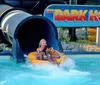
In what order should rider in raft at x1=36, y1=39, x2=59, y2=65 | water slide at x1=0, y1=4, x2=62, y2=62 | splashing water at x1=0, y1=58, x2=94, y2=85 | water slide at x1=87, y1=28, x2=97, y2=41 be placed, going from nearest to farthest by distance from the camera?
splashing water at x1=0, y1=58, x2=94, y2=85 < rider in raft at x1=36, y1=39, x2=59, y2=65 < water slide at x1=0, y1=4, x2=62, y2=62 < water slide at x1=87, y1=28, x2=97, y2=41

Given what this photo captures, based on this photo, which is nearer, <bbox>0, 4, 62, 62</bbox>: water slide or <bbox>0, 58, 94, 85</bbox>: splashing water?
<bbox>0, 58, 94, 85</bbox>: splashing water

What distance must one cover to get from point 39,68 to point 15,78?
785 millimetres

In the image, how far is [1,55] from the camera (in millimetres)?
7594

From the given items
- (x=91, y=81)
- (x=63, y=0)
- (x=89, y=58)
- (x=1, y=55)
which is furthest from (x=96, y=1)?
(x=91, y=81)

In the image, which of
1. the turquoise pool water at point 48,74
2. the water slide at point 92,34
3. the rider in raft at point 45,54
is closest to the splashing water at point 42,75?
the turquoise pool water at point 48,74

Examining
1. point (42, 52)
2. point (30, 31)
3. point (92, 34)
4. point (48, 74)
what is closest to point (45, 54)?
point (42, 52)

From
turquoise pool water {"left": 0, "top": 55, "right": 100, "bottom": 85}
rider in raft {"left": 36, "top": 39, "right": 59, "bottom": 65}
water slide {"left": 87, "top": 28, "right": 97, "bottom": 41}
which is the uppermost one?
rider in raft {"left": 36, "top": 39, "right": 59, "bottom": 65}

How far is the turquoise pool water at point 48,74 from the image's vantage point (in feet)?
19.3

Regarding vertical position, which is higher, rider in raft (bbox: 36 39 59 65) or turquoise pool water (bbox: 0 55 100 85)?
rider in raft (bbox: 36 39 59 65)

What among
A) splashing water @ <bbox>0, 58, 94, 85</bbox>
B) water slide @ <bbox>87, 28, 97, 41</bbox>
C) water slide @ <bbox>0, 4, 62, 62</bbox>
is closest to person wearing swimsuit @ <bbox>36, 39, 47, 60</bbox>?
Result: splashing water @ <bbox>0, 58, 94, 85</bbox>

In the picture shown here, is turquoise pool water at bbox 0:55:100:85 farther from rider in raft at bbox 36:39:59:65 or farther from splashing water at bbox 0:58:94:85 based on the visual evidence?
rider in raft at bbox 36:39:59:65

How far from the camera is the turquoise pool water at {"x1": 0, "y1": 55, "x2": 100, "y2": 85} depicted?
5.88m

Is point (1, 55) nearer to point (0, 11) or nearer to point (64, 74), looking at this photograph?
point (64, 74)

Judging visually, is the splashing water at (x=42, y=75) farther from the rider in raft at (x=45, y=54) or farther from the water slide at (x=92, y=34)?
the water slide at (x=92, y=34)
